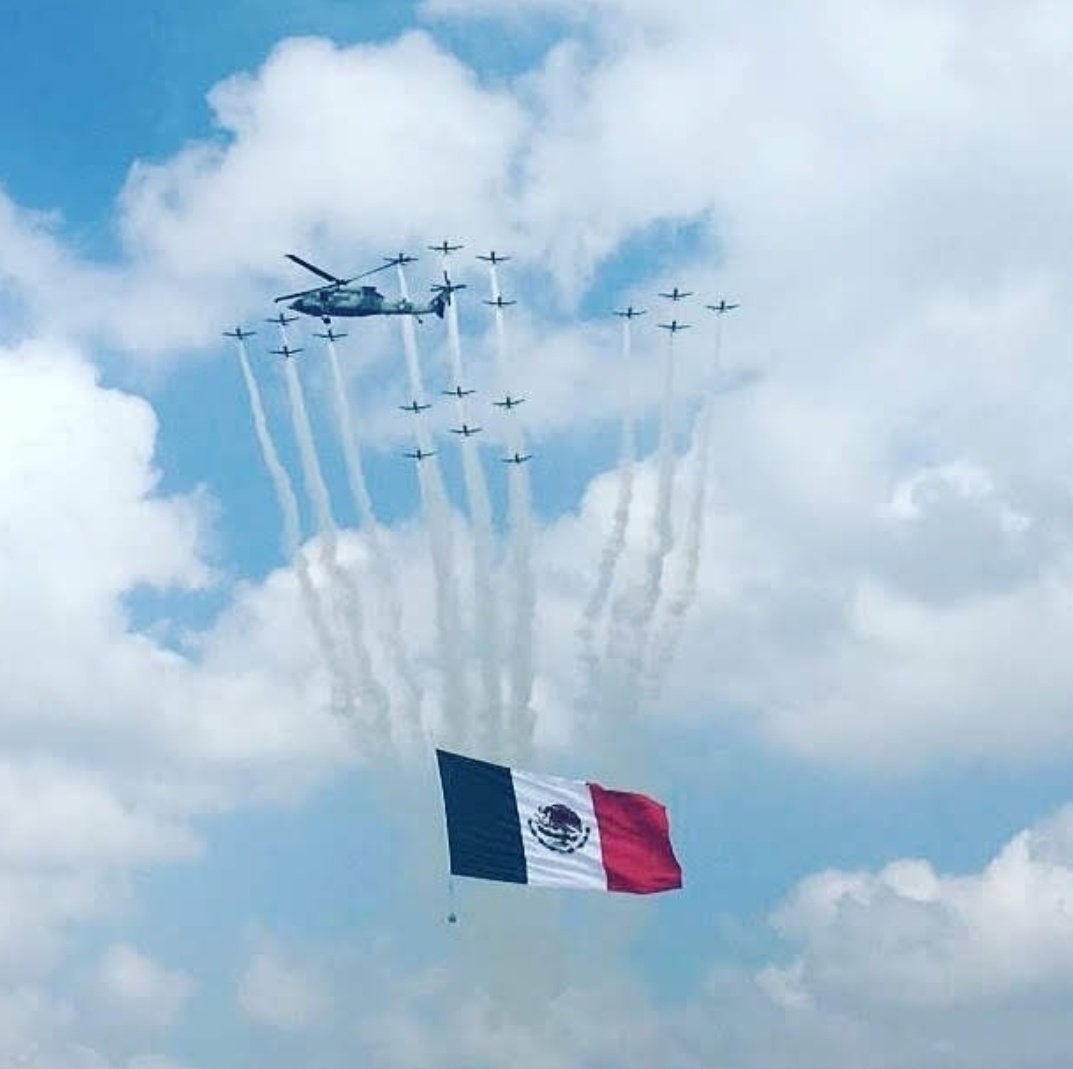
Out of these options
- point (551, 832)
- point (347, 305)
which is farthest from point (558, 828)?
point (347, 305)

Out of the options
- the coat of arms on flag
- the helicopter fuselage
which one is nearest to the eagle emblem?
the coat of arms on flag

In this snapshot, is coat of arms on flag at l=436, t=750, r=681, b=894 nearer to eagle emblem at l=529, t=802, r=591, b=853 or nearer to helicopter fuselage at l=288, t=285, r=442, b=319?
eagle emblem at l=529, t=802, r=591, b=853

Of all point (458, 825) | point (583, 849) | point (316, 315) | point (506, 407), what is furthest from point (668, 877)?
point (316, 315)

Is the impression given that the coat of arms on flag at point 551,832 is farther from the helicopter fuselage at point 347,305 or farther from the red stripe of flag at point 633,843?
the helicopter fuselage at point 347,305

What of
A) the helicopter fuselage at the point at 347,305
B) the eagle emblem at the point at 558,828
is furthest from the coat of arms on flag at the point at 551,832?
the helicopter fuselage at the point at 347,305

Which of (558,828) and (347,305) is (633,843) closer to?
(558,828)

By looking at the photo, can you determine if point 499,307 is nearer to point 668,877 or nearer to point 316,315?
point 316,315

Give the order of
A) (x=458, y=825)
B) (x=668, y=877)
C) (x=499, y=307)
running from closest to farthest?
(x=458, y=825) < (x=668, y=877) < (x=499, y=307)
